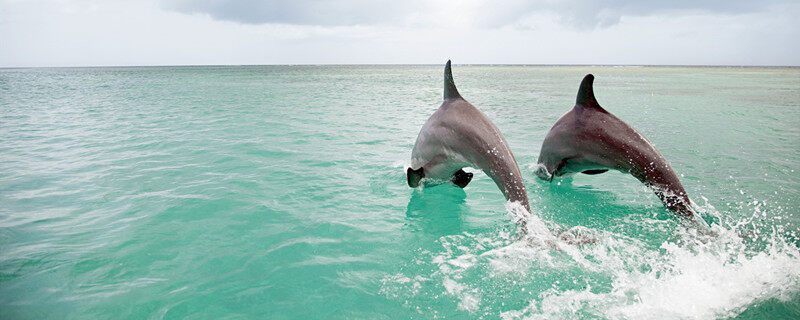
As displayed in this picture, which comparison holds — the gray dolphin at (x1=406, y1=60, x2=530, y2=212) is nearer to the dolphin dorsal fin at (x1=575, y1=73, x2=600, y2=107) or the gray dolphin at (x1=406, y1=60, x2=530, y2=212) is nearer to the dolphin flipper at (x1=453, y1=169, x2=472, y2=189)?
the dolphin flipper at (x1=453, y1=169, x2=472, y2=189)

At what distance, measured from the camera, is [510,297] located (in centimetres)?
321

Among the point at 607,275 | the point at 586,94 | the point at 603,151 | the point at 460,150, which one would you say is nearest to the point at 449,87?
the point at 460,150

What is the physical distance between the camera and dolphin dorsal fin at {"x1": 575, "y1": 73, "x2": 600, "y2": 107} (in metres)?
5.05

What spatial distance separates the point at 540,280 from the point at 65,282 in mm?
4267

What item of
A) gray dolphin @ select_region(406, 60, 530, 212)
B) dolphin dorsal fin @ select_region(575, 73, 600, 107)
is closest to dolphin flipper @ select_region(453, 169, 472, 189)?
gray dolphin @ select_region(406, 60, 530, 212)

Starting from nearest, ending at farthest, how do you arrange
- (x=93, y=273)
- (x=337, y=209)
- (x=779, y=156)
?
1. (x=93, y=273)
2. (x=337, y=209)
3. (x=779, y=156)

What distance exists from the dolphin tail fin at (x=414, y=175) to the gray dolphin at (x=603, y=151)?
1961mm

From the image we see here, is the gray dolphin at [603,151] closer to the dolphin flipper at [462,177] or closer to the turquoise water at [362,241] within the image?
the turquoise water at [362,241]

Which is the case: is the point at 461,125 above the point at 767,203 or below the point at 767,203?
above

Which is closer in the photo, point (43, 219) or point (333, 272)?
point (333, 272)

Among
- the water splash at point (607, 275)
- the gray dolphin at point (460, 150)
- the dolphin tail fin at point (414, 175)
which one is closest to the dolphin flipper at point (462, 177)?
the gray dolphin at point (460, 150)

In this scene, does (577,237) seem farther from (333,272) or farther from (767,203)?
(767,203)

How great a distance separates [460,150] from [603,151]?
1.81 metres

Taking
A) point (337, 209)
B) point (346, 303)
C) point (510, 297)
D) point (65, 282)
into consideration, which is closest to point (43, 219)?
point (65, 282)
